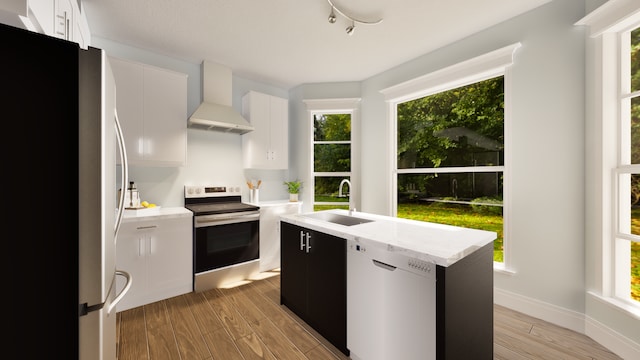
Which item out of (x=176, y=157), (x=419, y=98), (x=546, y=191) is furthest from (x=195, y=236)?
(x=546, y=191)

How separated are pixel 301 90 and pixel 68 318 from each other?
395cm

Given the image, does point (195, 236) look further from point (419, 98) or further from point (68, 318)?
point (419, 98)

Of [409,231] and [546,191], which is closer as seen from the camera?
[409,231]

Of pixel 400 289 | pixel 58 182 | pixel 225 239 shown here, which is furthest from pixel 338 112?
pixel 58 182

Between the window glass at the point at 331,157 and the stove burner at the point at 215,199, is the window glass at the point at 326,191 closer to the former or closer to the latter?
the window glass at the point at 331,157

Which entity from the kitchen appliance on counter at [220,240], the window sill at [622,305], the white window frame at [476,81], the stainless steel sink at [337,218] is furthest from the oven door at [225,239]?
the window sill at [622,305]

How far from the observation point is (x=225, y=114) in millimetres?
3291

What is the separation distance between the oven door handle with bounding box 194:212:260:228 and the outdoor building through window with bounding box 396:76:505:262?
6.80 feet

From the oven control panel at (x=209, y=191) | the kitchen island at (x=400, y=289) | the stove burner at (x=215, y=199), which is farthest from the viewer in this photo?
the oven control panel at (x=209, y=191)

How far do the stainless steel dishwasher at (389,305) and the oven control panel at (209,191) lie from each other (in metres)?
2.47

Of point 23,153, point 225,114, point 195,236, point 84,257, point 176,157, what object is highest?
point 225,114

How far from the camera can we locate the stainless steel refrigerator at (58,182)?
0.68 metres

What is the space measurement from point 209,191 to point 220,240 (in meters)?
0.85

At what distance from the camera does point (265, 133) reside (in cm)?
381
